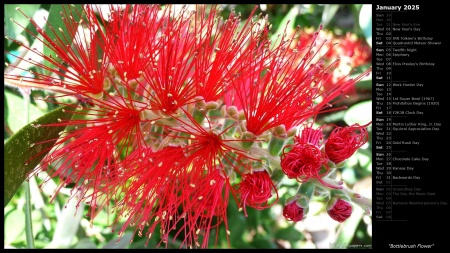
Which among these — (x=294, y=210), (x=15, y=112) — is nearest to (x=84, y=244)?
(x=15, y=112)

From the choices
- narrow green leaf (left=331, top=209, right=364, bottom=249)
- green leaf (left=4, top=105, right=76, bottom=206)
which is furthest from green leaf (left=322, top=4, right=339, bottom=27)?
green leaf (left=4, top=105, right=76, bottom=206)

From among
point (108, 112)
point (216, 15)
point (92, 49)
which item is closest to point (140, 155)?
point (108, 112)

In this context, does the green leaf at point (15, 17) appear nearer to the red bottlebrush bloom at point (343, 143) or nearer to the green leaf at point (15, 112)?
the green leaf at point (15, 112)

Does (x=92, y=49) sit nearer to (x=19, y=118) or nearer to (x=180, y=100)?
(x=180, y=100)

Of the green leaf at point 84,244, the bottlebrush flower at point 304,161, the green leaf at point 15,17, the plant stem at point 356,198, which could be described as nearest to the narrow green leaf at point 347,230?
the plant stem at point 356,198

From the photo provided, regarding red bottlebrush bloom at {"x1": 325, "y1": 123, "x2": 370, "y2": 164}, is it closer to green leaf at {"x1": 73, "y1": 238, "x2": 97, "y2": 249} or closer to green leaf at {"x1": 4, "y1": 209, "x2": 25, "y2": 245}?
green leaf at {"x1": 73, "y1": 238, "x2": 97, "y2": 249}

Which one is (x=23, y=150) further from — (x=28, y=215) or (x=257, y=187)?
(x=257, y=187)
